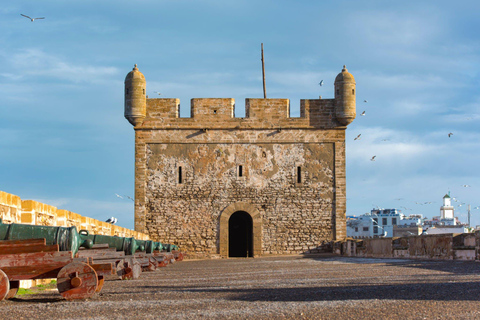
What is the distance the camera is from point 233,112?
77.8ft

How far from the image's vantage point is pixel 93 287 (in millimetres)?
5684

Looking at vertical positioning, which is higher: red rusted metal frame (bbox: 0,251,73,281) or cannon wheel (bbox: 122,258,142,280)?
red rusted metal frame (bbox: 0,251,73,281)

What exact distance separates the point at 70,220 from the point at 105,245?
3.10 m

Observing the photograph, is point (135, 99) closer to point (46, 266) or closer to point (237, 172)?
point (237, 172)

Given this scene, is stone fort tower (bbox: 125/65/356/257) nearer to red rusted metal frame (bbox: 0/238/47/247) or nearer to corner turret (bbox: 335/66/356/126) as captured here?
corner turret (bbox: 335/66/356/126)

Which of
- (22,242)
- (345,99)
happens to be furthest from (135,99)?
(22,242)

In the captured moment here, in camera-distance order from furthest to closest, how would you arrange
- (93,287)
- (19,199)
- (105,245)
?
(19,199) → (105,245) → (93,287)

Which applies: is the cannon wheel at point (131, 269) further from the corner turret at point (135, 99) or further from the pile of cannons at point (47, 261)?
the corner turret at point (135, 99)

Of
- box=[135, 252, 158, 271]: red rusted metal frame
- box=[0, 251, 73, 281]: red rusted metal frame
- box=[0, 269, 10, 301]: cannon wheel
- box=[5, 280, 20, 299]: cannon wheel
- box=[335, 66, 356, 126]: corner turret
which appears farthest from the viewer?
box=[335, 66, 356, 126]: corner turret

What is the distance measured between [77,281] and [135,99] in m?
18.0

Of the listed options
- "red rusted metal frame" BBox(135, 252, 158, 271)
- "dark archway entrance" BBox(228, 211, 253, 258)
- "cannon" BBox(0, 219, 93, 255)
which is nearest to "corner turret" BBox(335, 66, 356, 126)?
"dark archway entrance" BBox(228, 211, 253, 258)

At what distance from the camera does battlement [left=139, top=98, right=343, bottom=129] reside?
2344 centimetres

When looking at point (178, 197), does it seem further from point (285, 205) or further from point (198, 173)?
point (285, 205)

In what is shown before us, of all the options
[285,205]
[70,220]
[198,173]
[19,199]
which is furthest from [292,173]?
[19,199]
